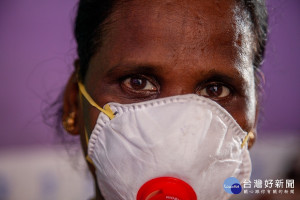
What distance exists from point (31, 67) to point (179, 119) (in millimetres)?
1539

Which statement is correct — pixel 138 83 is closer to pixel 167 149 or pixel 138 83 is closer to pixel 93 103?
pixel 93 103

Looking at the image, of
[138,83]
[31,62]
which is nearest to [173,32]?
[138,83]

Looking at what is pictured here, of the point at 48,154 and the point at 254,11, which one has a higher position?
the point at 254,11

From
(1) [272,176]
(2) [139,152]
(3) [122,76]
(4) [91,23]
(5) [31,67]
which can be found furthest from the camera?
(1) [272,176]

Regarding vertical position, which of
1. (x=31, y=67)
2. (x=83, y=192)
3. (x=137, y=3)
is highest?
(x=137, y=3)

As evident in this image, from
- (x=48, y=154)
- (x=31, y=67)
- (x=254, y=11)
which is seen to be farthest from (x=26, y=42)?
(x=254, y=11)

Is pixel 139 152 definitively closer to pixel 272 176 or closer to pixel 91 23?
pixel 91 23

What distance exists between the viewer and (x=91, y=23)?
1.32 m

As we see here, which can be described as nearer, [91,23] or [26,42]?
[91,23]

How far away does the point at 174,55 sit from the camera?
109 centimetres

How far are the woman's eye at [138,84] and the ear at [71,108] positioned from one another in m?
0.32

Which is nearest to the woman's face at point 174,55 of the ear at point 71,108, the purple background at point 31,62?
the ear at point 71,108

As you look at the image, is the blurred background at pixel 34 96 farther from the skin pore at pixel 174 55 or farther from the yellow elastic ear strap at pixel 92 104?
the skin pore at pixel 174 55

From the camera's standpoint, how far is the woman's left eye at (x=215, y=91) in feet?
3.88
